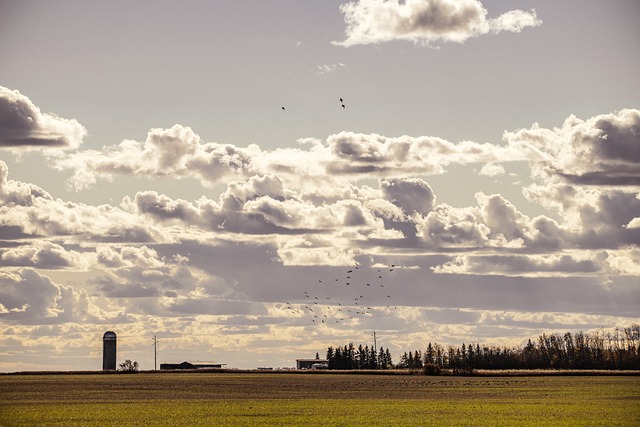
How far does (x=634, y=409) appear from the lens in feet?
292

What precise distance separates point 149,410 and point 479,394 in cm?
4573

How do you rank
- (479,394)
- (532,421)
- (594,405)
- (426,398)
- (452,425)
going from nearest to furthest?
(452,425) → (532,421) → (594,405) → (426,398) → (479,394)

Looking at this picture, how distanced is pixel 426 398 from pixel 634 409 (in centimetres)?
2678

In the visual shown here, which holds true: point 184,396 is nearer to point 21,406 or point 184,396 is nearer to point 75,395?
point 75,395

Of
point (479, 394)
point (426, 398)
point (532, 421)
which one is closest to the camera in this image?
point (532, 421)

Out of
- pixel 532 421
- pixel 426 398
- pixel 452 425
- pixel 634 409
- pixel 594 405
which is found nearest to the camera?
pixel 452 425

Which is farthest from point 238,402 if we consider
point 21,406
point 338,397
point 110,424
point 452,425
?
point 452,425

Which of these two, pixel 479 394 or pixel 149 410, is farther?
pixel 479 394

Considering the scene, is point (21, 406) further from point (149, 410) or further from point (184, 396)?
point (184, 396)

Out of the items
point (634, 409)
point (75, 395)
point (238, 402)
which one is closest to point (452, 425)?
point (634, 409)

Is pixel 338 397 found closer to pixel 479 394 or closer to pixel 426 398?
pixel 426 398

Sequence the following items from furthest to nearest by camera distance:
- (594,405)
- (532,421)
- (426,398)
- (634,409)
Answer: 1. (426,398)
2. (594,405)
3. (634,409)
4. (532,421)

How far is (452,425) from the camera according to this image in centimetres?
7219

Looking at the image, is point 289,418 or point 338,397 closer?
point 289,418
